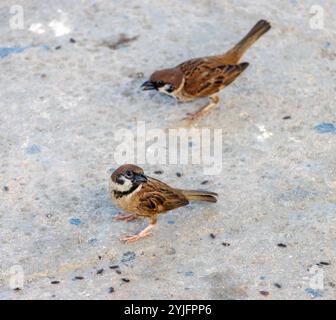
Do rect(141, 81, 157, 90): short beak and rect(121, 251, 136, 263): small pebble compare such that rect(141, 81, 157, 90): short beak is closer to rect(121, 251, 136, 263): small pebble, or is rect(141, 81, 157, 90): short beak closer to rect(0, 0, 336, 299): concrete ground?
rect(0, 0, 336, 299): concrete ground

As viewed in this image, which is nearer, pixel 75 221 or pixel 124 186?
pixel 124 186

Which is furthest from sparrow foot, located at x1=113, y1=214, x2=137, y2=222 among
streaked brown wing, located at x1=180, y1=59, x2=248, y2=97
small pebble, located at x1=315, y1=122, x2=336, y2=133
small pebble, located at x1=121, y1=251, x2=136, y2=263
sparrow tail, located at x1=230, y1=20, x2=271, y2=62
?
sparrow tail, located at x1=230, y1=20, x2=271, y2=62

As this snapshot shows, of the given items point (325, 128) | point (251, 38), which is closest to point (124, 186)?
point (325, 128)

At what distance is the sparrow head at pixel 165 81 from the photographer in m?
6.85

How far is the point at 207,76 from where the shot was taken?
7.00 m

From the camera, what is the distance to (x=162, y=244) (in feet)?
18.7

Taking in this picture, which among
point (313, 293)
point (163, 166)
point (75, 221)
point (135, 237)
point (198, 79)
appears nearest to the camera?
point (313, 293)

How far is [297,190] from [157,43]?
2.28 m

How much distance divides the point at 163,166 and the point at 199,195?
2.02 feet

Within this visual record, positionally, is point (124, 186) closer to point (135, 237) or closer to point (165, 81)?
point (135, 237)

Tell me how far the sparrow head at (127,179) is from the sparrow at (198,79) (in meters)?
1.32

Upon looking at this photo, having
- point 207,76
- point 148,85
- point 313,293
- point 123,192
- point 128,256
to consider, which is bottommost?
point 313,293

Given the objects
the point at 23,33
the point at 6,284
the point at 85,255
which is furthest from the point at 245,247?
the point at 23,33

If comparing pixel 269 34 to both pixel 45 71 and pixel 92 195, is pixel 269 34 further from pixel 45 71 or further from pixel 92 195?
pixel 92 195
